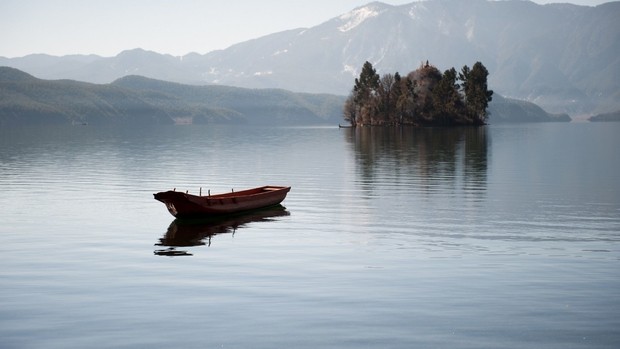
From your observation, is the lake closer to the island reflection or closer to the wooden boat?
the wooden boat


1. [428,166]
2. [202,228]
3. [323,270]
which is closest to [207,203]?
[202,228]

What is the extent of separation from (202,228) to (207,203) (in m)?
2.84

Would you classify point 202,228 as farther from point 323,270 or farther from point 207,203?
point 323,270

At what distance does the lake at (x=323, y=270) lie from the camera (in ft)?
75.4

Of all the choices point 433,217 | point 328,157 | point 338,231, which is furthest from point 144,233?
point 328,157

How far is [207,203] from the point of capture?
48500 millimetres

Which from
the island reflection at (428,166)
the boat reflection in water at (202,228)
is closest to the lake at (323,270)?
the boat reflection in water at (202,228)

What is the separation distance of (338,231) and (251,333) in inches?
836

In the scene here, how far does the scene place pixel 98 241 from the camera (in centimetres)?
4066

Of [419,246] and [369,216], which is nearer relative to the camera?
[419,246]

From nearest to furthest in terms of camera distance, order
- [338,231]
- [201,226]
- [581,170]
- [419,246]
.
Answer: [419,246] → [338,231] → [201,226] → [581,170]

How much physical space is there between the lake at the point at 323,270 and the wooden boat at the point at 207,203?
101 cm

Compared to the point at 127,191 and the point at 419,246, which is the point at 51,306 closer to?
the point at 419,246

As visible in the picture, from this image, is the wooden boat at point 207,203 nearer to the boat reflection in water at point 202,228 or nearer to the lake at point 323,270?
the boat reflection in water at point 202,228
